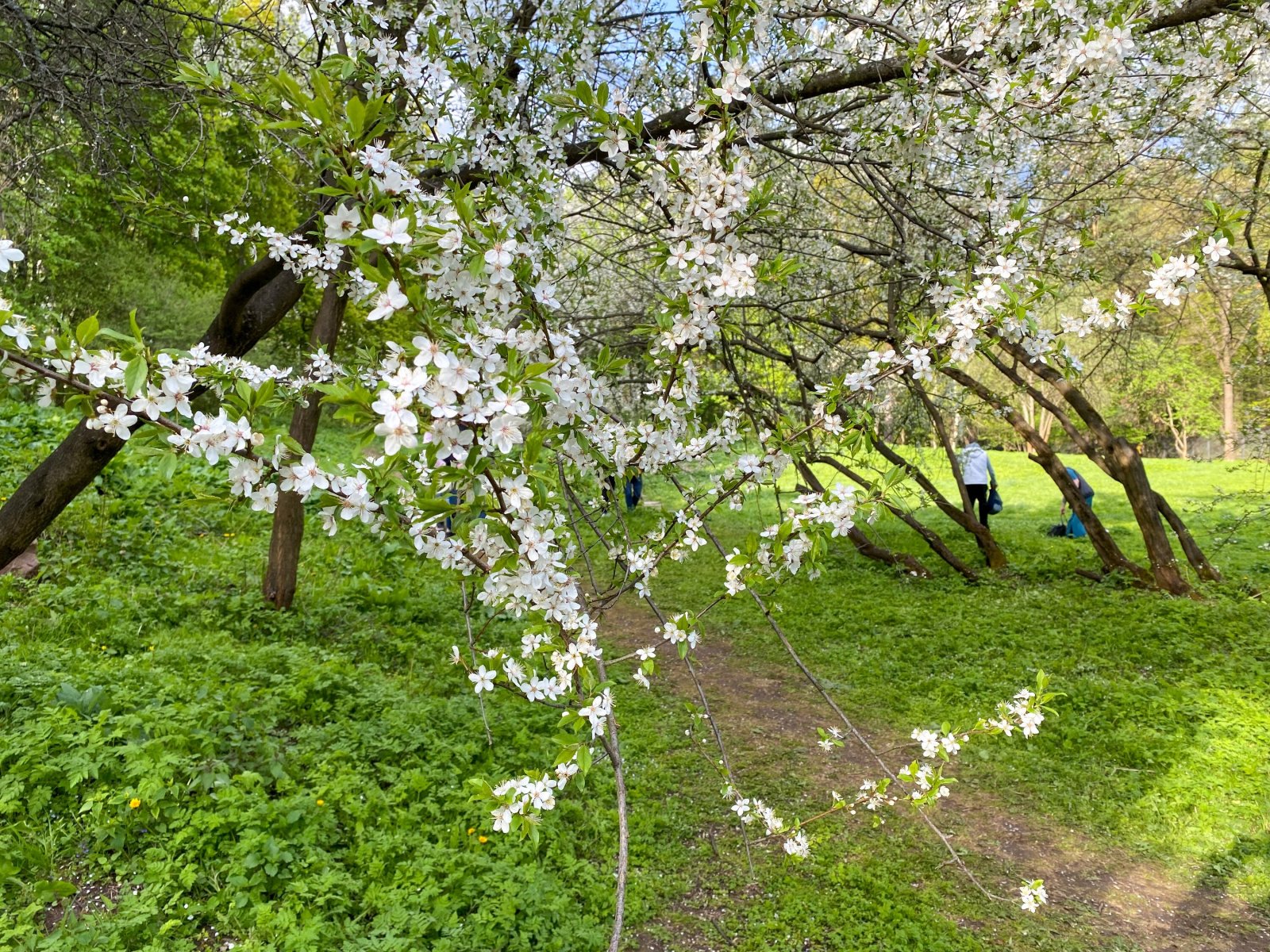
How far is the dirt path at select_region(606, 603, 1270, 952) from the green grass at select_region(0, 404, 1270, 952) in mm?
129

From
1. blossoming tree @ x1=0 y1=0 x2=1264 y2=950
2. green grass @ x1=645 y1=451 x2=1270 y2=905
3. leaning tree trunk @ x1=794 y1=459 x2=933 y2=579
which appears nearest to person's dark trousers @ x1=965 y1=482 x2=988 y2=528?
green grass @ x1=645 y1=451 x2=1270 y2=905

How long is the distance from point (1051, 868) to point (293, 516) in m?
5.01

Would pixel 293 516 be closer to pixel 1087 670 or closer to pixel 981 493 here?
pixel 1087 670

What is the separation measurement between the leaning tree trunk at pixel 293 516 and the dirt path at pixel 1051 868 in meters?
3.13

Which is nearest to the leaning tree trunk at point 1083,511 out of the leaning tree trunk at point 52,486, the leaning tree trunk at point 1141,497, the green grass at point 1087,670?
the green grass at point 1087,670

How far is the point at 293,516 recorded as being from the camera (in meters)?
5.08

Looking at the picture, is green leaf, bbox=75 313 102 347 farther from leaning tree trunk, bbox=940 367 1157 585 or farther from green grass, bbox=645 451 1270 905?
leaning tree trunk, bbox=940 367 1157 585

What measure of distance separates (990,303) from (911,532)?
9.21 meters

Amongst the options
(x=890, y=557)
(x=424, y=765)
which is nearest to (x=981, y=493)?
(x=890, y=557)

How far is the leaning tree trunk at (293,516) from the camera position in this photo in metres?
4.80

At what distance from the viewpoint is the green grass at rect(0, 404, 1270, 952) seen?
2.79 m

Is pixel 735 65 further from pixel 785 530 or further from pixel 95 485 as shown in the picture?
pixel 95 485

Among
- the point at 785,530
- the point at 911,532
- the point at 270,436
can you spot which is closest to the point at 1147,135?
the point at 785,530

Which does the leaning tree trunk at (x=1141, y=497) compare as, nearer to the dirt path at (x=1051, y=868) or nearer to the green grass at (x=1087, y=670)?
the green grass at (x=1087, y=670)
